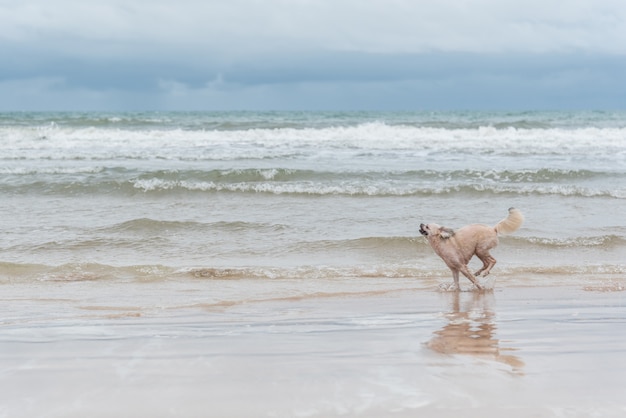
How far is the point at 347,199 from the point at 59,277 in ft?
23.3

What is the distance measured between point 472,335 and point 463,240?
108 inches

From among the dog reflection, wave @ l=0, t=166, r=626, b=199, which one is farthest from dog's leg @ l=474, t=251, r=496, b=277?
wave @ l=0, t=166, r=626, b=199

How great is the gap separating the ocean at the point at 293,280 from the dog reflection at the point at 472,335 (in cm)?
3

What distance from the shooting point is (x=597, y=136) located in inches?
1315

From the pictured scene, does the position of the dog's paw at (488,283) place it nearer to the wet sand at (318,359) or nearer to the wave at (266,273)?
the wave at (266,273)

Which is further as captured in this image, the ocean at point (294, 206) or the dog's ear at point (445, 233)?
the ocean at point (294, 206)

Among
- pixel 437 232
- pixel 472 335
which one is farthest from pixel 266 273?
pixel 472 335

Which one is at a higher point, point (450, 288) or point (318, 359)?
point (318, 359)

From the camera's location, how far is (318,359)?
17.4ft

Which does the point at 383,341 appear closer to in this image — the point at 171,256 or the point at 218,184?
the point at 171,256

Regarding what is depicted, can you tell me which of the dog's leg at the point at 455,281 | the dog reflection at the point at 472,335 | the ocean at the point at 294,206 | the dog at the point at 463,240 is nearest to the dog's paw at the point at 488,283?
the dog at the point at 463,240

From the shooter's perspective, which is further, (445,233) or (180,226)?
(180,226)

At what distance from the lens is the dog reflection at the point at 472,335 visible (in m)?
5.45

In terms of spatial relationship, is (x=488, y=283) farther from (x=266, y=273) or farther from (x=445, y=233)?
(x=266, y=273)
